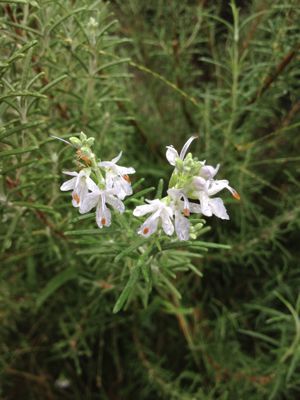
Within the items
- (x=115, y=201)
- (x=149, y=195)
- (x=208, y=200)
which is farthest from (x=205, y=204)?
(x=149, y=195)

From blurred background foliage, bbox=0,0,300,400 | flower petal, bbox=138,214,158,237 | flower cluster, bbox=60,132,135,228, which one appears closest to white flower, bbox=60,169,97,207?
flower cluster, bbox=60,132,135,228

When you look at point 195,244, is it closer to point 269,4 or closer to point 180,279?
point 180,279

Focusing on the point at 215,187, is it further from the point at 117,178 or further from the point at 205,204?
the point at 117,178

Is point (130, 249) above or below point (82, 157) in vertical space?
below

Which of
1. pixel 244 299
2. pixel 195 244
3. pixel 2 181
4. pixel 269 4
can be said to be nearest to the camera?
pixel 195 244

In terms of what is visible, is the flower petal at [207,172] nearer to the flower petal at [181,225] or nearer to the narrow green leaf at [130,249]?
the flower petal at [181,225]

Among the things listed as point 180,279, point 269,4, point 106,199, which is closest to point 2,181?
point 106,199
